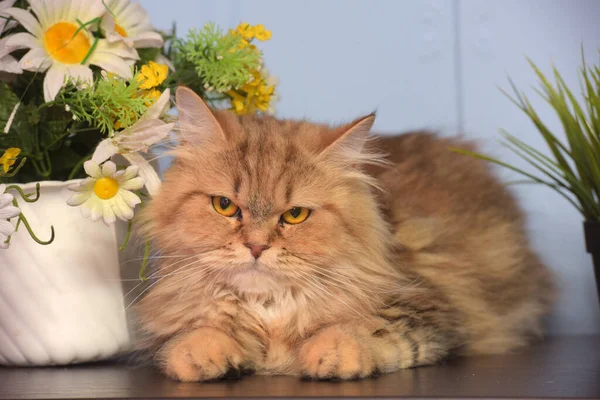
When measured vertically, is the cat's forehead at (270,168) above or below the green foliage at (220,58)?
below

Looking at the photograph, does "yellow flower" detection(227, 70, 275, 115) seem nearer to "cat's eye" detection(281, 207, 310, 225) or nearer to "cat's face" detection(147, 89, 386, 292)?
"cat's face" detection(147, 89, 386, 292)

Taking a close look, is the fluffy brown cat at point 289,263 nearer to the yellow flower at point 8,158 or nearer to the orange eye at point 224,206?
the orange eye at point 224,206

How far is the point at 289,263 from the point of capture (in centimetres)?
141

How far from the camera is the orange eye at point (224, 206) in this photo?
1.47m

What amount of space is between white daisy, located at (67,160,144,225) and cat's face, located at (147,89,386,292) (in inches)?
5.1

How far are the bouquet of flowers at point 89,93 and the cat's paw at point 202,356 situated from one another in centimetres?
26

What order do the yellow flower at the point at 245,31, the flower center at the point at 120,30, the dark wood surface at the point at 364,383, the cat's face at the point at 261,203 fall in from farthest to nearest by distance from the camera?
the yellow flower at the point at 245,31 < the flower center at the point at 120,30 < the cat's face at the point at 261,203 < the dark wood surface at the point at 364,383

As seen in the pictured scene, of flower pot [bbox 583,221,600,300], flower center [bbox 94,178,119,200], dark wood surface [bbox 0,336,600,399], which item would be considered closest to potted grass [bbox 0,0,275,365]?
flower center [bbox 94,178,119,200]

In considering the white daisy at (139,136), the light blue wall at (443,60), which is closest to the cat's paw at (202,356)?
the white daisy at (139,136)

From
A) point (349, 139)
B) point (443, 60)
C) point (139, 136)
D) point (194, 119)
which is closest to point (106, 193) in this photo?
point (139, 136)

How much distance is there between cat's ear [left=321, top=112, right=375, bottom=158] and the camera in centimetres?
151

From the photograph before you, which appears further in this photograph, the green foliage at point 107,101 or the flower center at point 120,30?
the flower center at point 120,30

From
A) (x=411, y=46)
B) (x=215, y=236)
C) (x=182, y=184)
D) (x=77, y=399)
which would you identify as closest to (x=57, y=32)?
(x=182, y=184)

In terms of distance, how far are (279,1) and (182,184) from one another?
35.7 inches
